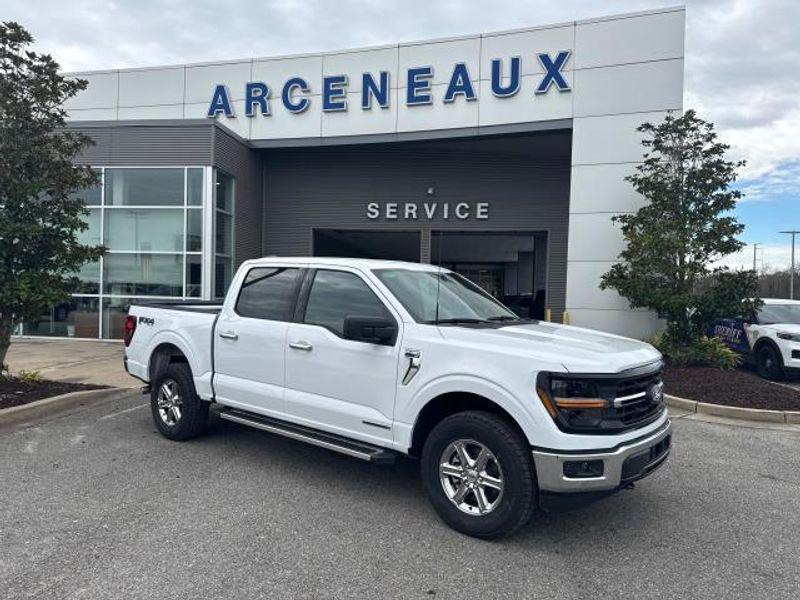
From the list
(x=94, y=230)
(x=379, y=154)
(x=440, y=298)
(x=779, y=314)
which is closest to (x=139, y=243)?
(x=94, y=230)

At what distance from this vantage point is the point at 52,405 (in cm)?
721

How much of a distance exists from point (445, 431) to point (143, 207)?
42.6 feet

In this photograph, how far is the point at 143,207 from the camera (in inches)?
582

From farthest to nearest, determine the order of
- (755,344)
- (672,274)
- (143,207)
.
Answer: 1. (143,207)
2. (755,344)
3. (672,274)

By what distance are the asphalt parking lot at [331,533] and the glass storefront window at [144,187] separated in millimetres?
9675

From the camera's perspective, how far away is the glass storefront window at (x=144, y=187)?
1462 cm

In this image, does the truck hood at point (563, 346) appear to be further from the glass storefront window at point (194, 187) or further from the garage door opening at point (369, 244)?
the garage door opening at point (369, 244)

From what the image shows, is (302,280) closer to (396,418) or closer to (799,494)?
(396,418)

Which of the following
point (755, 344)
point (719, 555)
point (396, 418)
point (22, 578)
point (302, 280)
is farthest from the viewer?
point (755, 344)

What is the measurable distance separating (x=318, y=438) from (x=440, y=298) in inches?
58.4

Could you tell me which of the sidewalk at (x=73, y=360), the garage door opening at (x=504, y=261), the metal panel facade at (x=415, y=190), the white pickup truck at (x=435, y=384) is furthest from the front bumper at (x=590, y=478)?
the metal panel facade at (x=415, y=190)

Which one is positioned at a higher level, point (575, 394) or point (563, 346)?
point (563, 346)

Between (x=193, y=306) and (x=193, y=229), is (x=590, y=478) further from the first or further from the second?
(x=193, y=229)

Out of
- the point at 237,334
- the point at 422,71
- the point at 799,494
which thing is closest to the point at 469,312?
the point at 237,334
